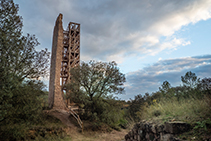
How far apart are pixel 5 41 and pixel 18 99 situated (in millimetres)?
3123

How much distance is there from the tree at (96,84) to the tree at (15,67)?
3.96m

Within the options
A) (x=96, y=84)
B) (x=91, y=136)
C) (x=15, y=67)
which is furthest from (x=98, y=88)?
(x=15, y=67)

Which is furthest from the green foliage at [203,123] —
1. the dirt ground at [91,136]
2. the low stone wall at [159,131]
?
the dirt ground at [91,136]

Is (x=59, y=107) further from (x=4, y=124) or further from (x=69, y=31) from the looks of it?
(x=69, y=31)

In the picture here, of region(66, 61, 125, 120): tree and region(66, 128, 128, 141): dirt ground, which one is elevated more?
region(66, 61, 125, 120): tree

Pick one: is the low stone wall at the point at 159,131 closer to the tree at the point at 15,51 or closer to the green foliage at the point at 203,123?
the green foliage at the point at 203,123

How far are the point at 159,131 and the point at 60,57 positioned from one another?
13271mm

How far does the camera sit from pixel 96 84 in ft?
41.8

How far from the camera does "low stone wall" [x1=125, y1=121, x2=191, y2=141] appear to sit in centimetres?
392

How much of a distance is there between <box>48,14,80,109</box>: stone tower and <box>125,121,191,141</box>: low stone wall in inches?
349

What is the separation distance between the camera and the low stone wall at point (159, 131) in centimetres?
392

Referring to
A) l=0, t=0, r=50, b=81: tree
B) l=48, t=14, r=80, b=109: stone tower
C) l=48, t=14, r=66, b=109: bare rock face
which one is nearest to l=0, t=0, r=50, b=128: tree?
l=0, t=0, r=50, b=81: tree

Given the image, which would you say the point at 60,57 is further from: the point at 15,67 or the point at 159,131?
the point at 159,131

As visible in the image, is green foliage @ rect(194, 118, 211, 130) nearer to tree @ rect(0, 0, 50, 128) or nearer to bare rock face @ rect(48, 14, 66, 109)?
tree @ rect(0, 0, 50, 128)
